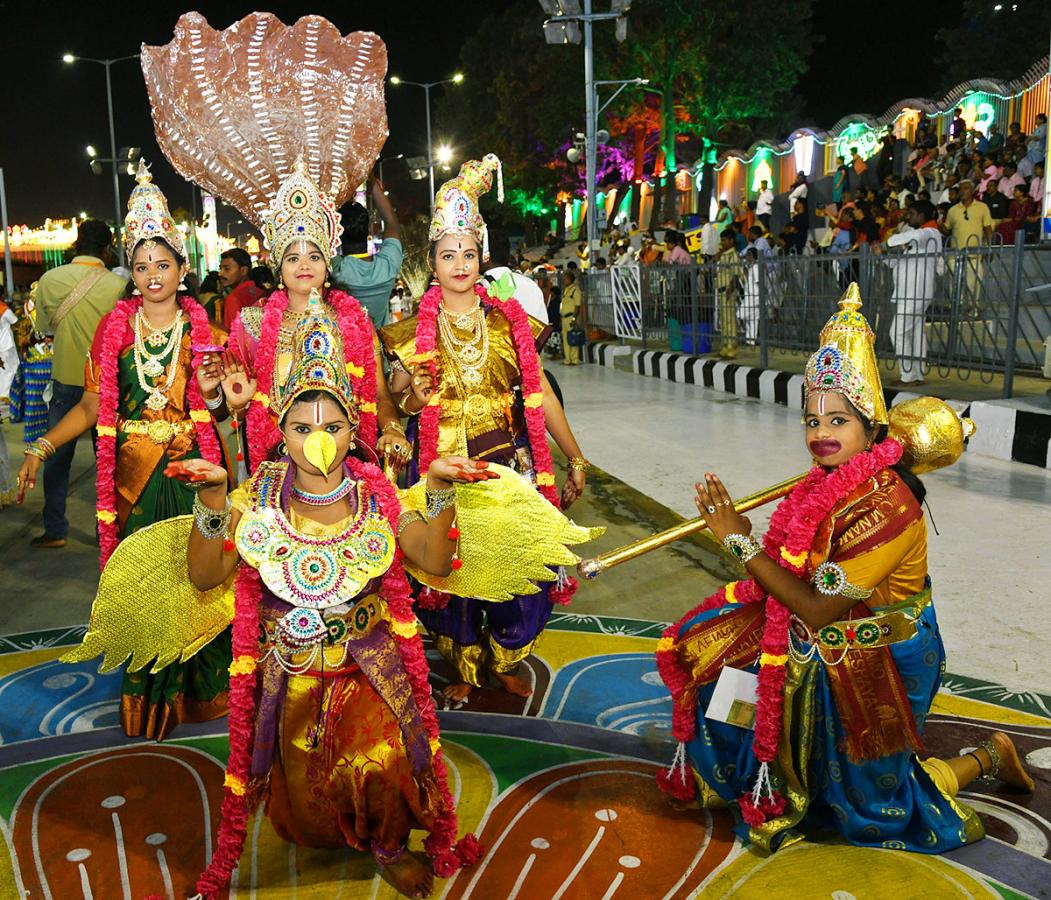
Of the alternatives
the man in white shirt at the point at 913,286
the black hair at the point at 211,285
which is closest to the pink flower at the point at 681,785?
the man in white shirt at the point at 913,286

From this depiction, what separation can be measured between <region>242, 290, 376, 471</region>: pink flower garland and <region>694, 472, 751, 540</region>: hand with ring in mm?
1491

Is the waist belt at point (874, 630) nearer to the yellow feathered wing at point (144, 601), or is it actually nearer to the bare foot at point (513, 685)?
the bare foot at point (513, 685)

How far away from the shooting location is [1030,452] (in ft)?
24.5

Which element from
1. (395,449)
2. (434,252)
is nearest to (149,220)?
(434,252)

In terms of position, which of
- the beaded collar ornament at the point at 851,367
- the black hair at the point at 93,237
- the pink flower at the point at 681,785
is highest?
the black hair at the point at 93,237

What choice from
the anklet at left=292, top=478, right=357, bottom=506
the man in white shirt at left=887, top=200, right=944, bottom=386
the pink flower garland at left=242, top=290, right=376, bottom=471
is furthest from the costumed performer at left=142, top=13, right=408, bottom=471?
the man in white shirt at left=887, top=200, right=944, bottom=386

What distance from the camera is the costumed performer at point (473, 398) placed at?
4.02m

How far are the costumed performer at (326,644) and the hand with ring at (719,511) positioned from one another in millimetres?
696

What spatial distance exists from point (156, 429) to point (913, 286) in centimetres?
738

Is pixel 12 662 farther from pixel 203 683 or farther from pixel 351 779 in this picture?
pixel 351 779

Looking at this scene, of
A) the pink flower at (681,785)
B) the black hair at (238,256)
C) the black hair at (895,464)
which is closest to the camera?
the black hair at (895,464)

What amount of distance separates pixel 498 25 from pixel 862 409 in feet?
165

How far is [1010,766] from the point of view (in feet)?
10.0

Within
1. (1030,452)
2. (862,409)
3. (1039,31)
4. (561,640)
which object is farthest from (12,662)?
(1039,31)
